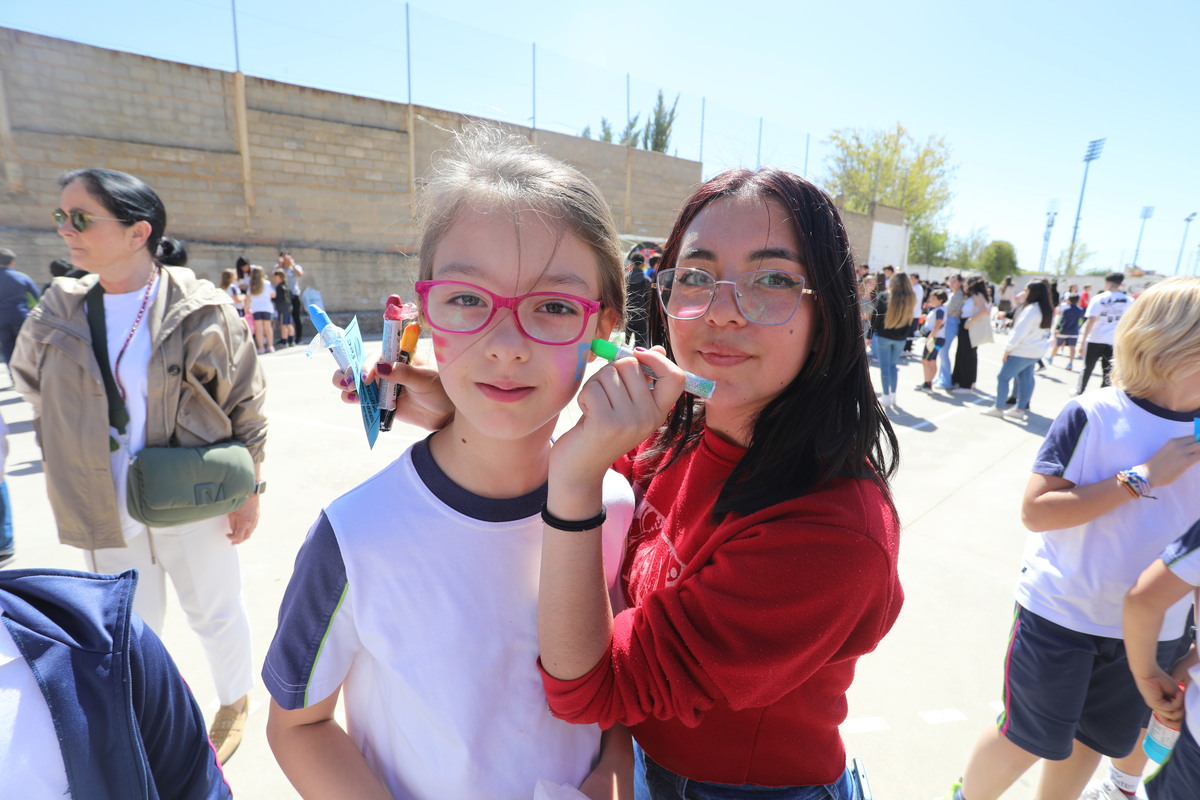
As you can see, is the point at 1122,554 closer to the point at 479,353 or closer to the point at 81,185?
the point at 479,353

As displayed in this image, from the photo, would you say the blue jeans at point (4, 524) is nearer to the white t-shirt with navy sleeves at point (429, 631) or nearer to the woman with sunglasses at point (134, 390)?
the woman with sunglasses at point (134, 390)

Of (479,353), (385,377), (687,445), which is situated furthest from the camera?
(687,445)

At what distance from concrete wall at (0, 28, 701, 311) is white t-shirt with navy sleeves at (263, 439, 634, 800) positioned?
10445mm

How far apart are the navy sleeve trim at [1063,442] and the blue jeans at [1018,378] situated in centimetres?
685

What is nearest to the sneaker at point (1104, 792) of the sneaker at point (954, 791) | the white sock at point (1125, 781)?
the white sock at point (1125, 781)

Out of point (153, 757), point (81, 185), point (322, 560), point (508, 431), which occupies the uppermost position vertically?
point (81, 185)

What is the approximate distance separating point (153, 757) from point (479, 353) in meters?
0.87

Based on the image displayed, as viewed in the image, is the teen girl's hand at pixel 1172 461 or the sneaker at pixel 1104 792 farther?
the sneaker at pixel 1104 792

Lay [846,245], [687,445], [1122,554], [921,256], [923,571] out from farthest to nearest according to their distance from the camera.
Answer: [921,256] → [923,571] → [1122,554] → [687,445] → [846,245]

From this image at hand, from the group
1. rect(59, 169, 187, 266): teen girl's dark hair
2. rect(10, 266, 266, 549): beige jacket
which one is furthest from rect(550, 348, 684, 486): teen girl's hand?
rect(59, 169, 187, 266): teen girl's dark hair

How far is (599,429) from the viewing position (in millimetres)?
938

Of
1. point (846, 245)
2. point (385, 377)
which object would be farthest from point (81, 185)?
point (846, 245)

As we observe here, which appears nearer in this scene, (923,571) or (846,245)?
(846,245)

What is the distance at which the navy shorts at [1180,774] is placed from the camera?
134cm
